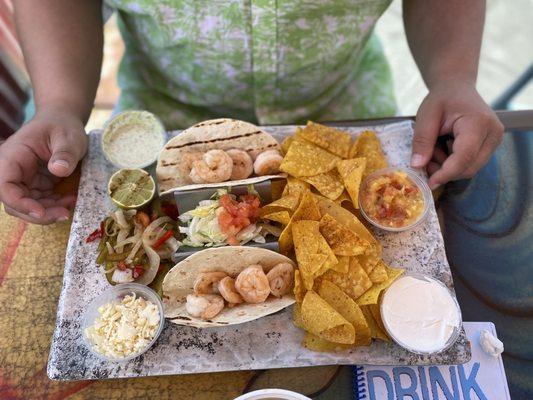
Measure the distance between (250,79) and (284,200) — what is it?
680 millimetres

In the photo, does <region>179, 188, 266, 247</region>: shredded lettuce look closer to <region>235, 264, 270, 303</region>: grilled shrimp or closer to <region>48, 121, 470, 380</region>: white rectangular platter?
<region>235, 264, 270, 303</region>: grilled shrimp

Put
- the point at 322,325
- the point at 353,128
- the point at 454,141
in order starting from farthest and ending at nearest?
1. the point at 353,128
2. the point at 454,141
3. the point at 322,325

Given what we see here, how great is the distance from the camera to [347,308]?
154 centimetres

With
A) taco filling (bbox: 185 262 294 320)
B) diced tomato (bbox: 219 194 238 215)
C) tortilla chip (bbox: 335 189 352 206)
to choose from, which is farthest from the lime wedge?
tortilla chip (bbox: 335 189 352 206)

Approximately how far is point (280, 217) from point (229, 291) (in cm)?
33

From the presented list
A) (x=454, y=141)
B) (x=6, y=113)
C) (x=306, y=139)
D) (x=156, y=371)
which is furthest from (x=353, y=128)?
(x=6, y=113)

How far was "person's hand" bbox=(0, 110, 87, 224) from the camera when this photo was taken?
1674mm

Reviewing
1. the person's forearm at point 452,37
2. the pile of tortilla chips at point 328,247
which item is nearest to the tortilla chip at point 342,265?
the pile of tortilla chips at point 328,247

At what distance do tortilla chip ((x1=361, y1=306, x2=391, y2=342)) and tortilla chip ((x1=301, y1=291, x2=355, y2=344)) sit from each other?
13 cm

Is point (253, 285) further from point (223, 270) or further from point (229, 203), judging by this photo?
point (229, 203)

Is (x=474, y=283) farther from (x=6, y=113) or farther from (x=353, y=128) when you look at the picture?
(x=6, y=113)

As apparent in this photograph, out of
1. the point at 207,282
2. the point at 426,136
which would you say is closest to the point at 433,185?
the point at 426,136

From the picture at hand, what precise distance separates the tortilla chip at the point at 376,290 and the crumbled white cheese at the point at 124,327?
0.73 m

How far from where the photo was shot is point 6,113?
8.04 ft
